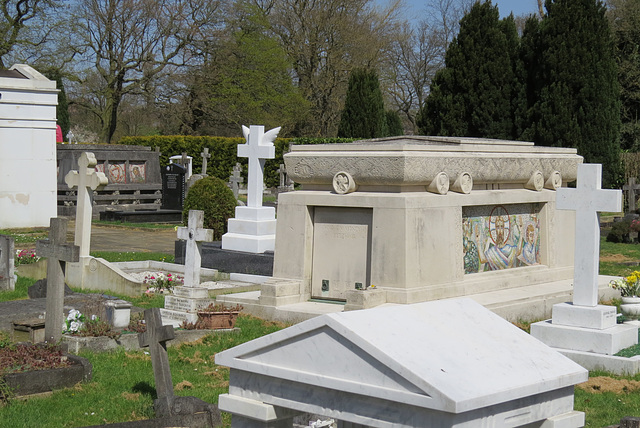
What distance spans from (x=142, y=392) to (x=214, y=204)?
412 inches

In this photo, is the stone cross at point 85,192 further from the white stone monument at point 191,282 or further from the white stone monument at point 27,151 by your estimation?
the white stone monument at point 27,151

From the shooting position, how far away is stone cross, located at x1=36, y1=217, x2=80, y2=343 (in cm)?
777

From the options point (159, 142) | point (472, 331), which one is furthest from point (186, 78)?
point (472, 331)

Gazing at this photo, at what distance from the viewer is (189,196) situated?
17.6m

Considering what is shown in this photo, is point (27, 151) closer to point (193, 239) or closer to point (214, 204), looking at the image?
point (214, 204)

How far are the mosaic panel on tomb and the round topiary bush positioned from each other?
705 cm

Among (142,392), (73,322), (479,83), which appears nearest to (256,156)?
(73,322)

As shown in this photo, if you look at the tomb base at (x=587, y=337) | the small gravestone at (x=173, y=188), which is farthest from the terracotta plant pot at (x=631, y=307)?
the small gravestone at (x=173, y=188)

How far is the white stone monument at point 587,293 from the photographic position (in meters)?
8.27

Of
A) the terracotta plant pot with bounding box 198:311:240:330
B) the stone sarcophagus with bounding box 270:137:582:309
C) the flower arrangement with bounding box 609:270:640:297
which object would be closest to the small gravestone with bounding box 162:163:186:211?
the stone sarcophagus with bounding box 270:137:582:309

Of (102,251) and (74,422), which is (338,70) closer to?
(102,251)

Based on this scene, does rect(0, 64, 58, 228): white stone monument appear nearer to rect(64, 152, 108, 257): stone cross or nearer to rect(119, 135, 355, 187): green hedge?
rect(64, 152, 108, 257): stone cross

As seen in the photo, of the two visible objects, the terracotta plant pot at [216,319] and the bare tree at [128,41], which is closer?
the terracotta plant pot at [216,319]

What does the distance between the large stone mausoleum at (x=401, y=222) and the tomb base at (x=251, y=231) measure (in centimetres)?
453
